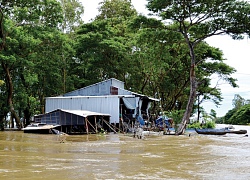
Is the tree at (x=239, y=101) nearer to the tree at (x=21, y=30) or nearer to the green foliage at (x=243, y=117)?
the green foliage at (x=243, y=117)

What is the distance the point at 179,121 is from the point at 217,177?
16.7 metres

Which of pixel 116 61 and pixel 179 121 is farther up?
pixel 116 61

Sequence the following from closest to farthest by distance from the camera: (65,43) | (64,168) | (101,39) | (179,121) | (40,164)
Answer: (64,168), (40,164), (179,121), (65,43), (101,39)

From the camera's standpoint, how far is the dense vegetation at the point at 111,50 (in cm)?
2225

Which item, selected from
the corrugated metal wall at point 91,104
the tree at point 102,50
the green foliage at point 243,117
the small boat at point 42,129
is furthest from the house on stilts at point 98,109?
the green foliage at point 243,117

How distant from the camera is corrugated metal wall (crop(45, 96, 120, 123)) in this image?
77.9ft

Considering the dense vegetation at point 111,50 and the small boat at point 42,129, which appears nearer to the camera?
the small boat at point 42,129

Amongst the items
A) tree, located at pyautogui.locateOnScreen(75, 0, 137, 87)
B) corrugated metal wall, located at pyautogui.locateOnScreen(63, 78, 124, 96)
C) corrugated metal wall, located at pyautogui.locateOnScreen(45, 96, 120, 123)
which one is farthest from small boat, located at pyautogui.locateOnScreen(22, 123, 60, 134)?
tree, located at pyautogui.locateOnScreen(75, 0, 137, 87)

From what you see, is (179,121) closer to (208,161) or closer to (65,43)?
(65,43)

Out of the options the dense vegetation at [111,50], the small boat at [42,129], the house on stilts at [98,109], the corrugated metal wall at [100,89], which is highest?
the dense vegetation at [111,50]

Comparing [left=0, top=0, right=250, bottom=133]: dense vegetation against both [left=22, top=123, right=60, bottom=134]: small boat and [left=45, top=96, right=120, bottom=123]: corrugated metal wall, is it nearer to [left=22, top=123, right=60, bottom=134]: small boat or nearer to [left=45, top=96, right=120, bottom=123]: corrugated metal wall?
[left=45, top=96, right=120, bottom=123]: corrugated metal wall

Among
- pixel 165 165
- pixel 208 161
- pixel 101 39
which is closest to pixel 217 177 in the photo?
pixel 165 165

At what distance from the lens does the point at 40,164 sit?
8.31m

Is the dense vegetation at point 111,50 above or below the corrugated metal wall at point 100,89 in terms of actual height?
above
